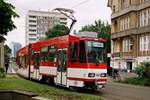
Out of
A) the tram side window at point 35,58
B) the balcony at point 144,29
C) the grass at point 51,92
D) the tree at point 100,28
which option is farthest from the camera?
the tree at point 100,28

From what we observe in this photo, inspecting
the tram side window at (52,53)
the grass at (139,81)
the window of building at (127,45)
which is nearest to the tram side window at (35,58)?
the tram side window at (52,53)

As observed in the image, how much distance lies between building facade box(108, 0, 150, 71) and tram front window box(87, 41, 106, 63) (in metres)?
37.5

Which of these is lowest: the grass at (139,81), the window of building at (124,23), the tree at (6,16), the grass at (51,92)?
the grass at (139,81)

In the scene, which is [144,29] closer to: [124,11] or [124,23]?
[124,11]

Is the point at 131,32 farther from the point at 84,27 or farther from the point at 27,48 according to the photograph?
the point at 84,27

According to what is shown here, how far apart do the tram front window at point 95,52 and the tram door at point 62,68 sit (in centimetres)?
251

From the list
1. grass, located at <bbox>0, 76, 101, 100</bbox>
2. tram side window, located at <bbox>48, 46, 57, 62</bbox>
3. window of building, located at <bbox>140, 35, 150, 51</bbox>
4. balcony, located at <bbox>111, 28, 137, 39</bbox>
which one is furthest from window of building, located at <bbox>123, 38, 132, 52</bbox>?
grass, located at <bbox>0, 76, 101, 100</bbox>

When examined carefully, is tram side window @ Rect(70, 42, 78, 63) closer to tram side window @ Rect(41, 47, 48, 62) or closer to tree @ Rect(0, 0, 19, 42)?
tram side window @ Rect(41, 47, 48, 62)

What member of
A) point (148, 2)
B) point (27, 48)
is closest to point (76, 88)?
point (27, 48)

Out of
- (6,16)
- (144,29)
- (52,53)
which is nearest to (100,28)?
(144,29)

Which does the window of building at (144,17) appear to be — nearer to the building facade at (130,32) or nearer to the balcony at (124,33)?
the building facade at (130,32)

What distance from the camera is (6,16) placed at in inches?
768

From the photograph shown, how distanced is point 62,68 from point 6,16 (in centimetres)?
951

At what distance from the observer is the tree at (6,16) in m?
19.4
